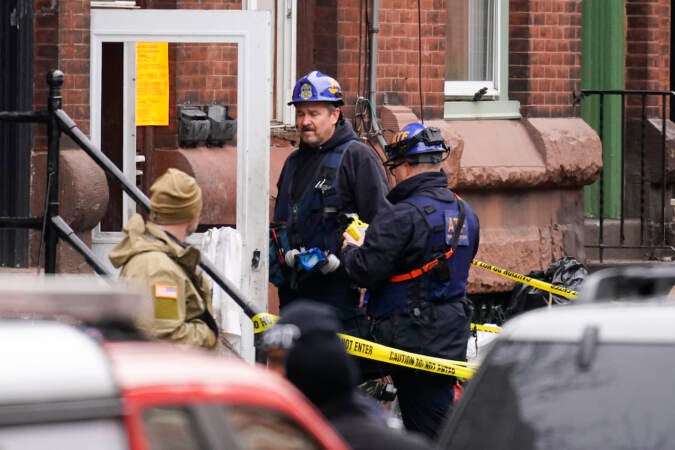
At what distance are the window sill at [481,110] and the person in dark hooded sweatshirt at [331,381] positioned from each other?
8.91 m

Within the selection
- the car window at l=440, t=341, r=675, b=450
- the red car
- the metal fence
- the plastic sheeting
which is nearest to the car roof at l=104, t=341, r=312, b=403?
the red car

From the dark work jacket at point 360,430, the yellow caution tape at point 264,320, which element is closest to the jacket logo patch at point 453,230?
the yellow caution tape at point 264,320

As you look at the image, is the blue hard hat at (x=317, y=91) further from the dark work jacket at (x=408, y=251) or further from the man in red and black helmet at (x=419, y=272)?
the dark work jacket at (x=408, y=251)

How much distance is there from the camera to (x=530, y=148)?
43.4ft

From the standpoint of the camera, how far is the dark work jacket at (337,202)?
794 centimetres

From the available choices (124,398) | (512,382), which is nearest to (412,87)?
(512,382)

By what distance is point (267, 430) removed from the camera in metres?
3.04

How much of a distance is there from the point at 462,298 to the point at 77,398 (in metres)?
5.12

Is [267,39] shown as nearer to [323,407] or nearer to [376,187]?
[376,187]

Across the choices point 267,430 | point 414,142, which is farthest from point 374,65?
point 267,430

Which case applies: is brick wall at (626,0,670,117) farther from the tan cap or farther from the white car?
the white car

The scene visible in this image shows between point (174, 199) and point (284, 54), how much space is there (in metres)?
5.79

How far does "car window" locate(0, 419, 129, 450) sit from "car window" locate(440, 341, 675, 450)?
153 cm

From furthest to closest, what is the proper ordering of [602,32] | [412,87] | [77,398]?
[602,32] < [412,87] < [77,398]
